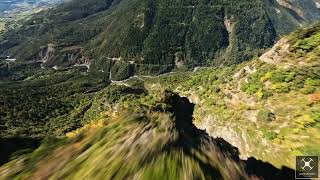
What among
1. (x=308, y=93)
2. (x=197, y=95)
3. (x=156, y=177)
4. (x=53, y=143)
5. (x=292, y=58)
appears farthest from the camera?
(x=197, y=95)

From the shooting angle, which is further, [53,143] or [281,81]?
[281,81]

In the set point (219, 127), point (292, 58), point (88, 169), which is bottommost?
point (219, 127)

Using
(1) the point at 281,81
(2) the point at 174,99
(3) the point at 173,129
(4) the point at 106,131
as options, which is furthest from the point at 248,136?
(4) the point at 106,131

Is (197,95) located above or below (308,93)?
below

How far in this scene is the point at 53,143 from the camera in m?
34.3

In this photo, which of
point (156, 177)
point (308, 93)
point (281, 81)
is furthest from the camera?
point (281, 81)

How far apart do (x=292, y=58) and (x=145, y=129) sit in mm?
44867

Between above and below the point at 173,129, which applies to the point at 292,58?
above

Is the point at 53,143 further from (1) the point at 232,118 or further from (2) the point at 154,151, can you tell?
(1) the point at 232,118

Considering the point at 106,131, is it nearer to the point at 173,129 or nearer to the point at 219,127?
the point at 173,129

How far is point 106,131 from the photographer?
1369 inches

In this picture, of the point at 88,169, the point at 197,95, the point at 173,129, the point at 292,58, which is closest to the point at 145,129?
the point at 173,129

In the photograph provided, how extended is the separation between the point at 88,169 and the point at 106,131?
20.4 feet

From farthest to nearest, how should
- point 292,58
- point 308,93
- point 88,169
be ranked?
A: point 292,58, point 308,93, point 88,169
